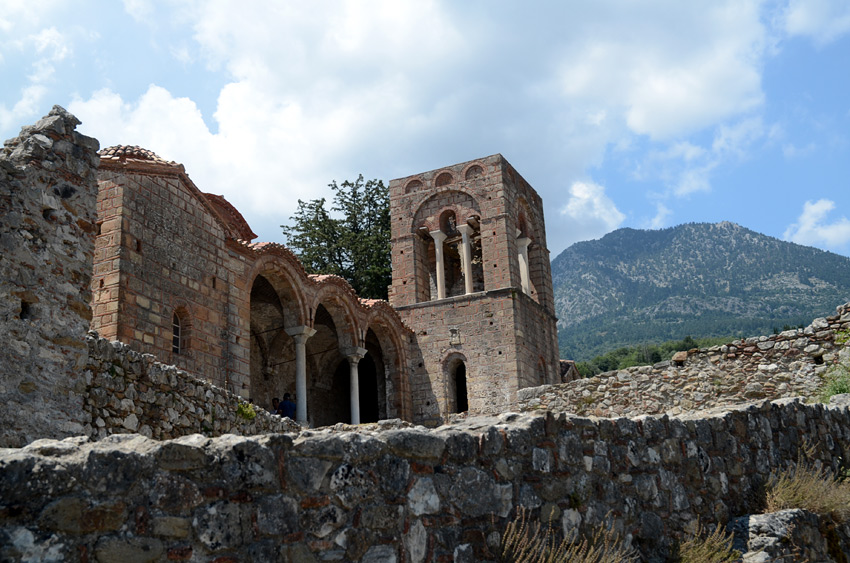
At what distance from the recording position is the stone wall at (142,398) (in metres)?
7.16

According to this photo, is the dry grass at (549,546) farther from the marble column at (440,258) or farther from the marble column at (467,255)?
the marble column at (440,258)

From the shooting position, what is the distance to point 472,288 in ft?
74.4

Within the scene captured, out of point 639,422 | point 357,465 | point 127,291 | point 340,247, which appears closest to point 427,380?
point 340,247

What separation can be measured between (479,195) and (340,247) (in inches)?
324

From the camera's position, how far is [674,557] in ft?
16.4

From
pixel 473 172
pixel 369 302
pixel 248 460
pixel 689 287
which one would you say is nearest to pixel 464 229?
pixel 473 172

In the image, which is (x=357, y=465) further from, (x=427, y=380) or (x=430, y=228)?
(x=430, y=228)

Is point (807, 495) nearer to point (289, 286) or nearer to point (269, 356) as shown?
point (289, 286)

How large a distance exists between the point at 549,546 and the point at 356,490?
127 centimetres

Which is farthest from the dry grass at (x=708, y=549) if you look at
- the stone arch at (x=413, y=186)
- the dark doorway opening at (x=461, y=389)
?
the stone arch at (x=413, y=186)

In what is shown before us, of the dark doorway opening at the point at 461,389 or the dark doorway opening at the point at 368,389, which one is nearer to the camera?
the dark doorway opening at the point at 461,389

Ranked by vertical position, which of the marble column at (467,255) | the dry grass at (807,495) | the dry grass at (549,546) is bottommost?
the dry grass at (549,546)

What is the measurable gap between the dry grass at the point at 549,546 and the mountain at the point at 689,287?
9079 centimetres

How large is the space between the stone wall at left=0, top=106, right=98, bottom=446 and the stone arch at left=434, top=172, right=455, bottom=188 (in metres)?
16.7
